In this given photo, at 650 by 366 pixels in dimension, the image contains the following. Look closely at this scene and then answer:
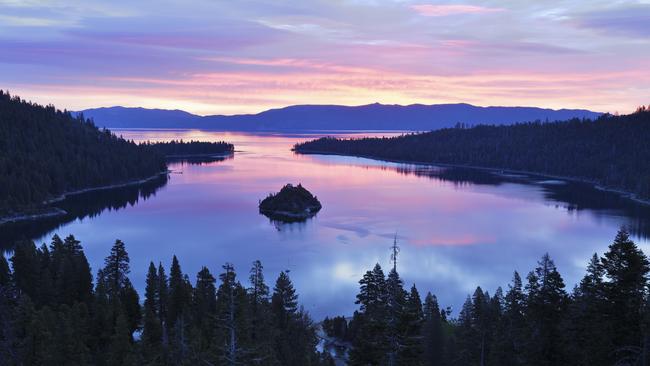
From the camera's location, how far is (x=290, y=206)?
390 ft

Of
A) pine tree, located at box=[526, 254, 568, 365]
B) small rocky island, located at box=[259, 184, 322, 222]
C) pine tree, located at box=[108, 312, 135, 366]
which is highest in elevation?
pine tree, located at box=[526, 254, 568, 365]

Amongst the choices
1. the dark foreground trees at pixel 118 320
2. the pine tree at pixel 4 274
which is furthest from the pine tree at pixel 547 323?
the pine tree at pixel 4 274

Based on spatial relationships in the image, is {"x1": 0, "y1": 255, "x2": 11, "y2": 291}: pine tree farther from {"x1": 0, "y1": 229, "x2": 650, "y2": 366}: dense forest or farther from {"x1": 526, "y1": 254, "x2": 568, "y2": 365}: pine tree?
{"x1": 526, "y1": 254, "x2": 568, "y2": 365}: pine tree

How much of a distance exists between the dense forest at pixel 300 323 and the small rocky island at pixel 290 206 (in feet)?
191

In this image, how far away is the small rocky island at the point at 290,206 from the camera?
11591 cm

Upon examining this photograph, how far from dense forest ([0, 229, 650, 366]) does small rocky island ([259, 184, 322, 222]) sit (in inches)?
2296

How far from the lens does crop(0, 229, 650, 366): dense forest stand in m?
19.1

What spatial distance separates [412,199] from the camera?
468ft

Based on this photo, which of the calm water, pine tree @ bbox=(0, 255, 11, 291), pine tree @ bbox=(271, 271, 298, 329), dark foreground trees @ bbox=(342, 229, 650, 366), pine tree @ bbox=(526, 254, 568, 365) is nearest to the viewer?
dark foreground trees @ bbox=(342, 229, 650, 366)

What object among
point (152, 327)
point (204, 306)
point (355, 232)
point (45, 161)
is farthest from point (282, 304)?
point (45, 161)

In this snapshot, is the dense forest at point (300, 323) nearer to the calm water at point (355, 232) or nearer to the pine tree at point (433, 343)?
the pine tree at point (433, 343)

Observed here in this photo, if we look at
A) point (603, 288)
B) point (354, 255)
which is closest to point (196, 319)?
point (603, 288)

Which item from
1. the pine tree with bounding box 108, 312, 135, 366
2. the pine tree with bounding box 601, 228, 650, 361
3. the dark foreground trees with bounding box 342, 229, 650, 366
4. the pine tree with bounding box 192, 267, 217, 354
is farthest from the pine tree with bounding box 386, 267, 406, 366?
the pine tree with bounding box 192, 267, 217, 354

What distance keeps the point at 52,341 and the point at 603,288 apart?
104 ft
